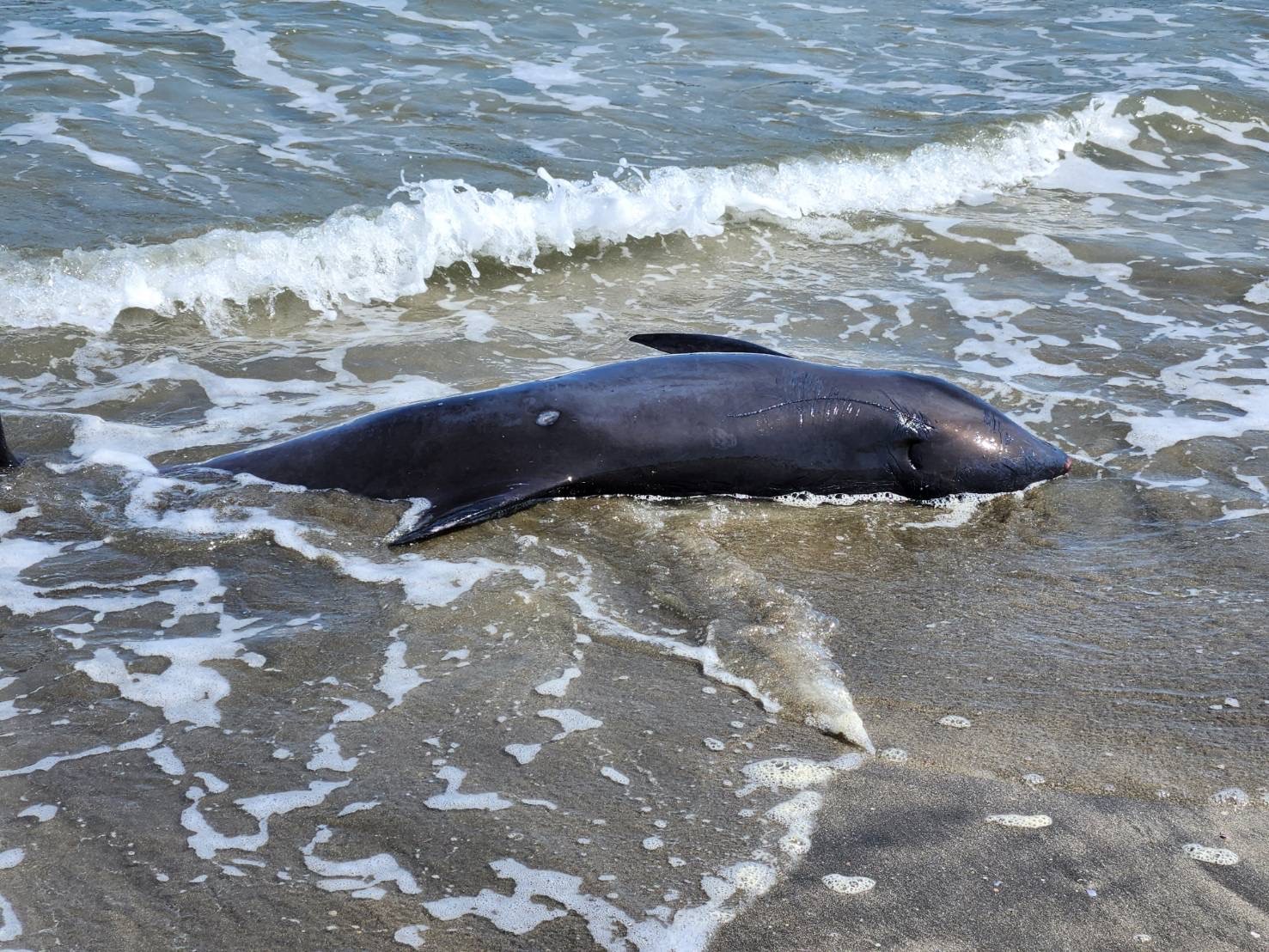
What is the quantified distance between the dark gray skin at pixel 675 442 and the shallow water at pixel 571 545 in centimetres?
16

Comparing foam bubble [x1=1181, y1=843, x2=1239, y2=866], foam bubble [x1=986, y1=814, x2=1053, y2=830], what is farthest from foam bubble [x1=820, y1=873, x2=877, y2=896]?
foam bubble [x1=1181, y1=843, x2=1239, y2=866]

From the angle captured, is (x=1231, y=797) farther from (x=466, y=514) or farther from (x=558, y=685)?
(x=466, y=514)

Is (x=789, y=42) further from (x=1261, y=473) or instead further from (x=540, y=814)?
(x=540, y=814)

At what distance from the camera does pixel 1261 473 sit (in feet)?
21.6

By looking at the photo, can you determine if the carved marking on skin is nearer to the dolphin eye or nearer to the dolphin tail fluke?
the dolphin eye

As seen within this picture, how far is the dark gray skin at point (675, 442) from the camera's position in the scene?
5.82 meters

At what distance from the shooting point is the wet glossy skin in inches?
229

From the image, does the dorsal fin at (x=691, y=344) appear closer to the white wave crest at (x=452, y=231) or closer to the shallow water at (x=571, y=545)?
the shallow water at (x=571, y=545)

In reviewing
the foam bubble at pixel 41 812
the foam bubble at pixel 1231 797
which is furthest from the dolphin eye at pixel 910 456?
the foam bubble at pixel 41 812

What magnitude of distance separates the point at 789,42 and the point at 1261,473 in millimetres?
11637

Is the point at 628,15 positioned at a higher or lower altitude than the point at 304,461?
higher

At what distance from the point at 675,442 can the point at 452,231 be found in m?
4.83

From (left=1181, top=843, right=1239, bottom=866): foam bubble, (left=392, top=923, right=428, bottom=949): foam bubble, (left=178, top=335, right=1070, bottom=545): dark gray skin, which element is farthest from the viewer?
(left=178, top=335, right=1070, bottom=545): dark gray skin

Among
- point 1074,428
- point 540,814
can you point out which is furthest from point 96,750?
point 1074,428
